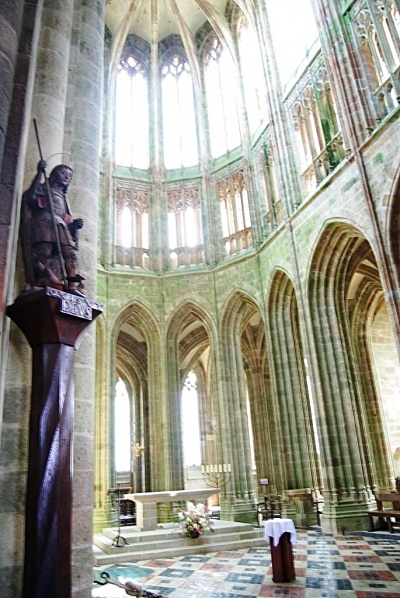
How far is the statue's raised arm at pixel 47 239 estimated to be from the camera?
162 inches

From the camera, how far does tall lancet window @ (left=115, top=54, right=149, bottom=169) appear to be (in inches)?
797

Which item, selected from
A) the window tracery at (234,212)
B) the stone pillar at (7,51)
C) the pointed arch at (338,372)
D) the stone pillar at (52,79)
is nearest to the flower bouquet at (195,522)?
the pointed arch at (338,372)

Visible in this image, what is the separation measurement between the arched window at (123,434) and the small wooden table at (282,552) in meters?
17.6

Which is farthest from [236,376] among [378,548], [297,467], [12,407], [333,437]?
[12,407]

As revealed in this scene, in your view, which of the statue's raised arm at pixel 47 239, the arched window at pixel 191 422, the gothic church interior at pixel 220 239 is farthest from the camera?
the arched window at pixel 191 422

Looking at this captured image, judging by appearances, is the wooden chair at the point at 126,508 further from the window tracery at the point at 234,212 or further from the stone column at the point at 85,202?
the stone column at the point at 85,202

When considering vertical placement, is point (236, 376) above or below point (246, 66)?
below

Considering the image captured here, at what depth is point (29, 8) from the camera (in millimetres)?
4852

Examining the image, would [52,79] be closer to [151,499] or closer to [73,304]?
[73,304]

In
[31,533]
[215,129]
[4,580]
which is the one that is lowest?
[4,580]

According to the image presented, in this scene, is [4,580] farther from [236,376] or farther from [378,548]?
[236,376]

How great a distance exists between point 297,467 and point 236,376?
3797 mm

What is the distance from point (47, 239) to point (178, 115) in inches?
732

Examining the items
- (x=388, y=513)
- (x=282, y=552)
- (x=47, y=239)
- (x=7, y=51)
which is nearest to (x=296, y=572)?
(x=282, y=552)
